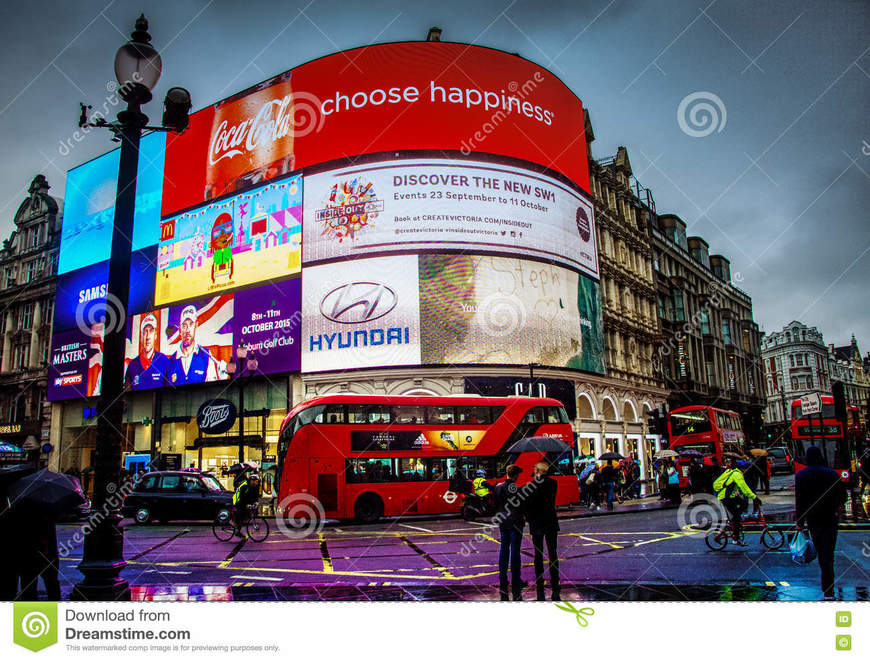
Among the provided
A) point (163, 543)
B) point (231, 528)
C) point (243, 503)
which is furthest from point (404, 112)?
point (163, 543)

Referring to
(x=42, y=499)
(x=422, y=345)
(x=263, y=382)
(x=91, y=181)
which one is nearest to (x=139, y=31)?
(x=42, y=499)

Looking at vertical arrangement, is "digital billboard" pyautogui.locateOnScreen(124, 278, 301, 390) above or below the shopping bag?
above

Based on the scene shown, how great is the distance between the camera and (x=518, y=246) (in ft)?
102

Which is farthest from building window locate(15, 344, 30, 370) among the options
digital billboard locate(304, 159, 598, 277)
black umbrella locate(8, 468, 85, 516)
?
black umbrella locate(8, 468, 85, 516)

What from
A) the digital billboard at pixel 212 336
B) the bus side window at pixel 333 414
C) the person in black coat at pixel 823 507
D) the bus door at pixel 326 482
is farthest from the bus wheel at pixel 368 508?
the person in black coat at pixel 823 507

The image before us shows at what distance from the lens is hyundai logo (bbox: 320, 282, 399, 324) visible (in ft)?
97.9

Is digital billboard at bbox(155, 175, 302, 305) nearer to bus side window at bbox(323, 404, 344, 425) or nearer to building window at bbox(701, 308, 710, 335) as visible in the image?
bus side window at bbox(323, 404, 344, 425)

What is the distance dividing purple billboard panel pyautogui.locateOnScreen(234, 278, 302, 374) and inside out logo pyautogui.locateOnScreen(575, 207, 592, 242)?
1567 centimetres

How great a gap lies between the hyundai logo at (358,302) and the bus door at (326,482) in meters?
12.7

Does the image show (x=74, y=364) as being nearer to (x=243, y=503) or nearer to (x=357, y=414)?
(x=357, y=414)

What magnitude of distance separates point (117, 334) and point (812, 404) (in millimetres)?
12348

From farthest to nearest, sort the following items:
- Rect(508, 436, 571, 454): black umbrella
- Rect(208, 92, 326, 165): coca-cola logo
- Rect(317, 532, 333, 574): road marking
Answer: Rect(208, 92, 326, 165): coca-cola logo, Rect(508, 436, 571, 454): black umbrella, Rect(317, 532, 333, 574): road marking

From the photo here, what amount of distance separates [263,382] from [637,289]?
25.7 meters
